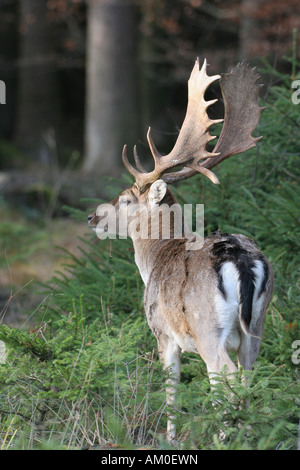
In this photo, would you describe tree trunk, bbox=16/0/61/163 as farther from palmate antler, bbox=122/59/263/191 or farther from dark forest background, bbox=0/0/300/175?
palmate antler, bbox=122/59/263/191

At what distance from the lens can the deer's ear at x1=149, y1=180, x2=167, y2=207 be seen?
4.61m

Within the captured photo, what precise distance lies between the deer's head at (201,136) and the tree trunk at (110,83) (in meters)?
9.66

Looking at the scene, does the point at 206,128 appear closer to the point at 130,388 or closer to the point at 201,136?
the point at 201,136

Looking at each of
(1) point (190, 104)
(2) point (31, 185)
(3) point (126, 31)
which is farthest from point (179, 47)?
(1) point (190, 104)

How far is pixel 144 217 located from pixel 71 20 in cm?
1446

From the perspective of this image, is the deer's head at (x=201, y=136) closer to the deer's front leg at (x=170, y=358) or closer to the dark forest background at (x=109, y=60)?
the deer's front leg at (x=170, y=358)

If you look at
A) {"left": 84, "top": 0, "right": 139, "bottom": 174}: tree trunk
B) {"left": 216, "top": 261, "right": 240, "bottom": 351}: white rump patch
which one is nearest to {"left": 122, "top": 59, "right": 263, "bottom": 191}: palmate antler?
{"left": 216, "top": 261, "right": 240, "bottom": 351}: white rump patch

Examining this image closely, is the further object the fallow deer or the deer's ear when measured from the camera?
the deer's ear

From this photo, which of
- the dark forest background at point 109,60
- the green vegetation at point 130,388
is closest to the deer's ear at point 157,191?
the green vegetation at point 130,388

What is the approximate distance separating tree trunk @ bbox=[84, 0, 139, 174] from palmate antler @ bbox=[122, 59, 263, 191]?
31.8 ft

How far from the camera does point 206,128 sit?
4594 mm

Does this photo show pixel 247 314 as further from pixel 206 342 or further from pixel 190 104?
pixel 190 104

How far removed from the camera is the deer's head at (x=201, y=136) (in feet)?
15.1

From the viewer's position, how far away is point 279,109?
6223mm
